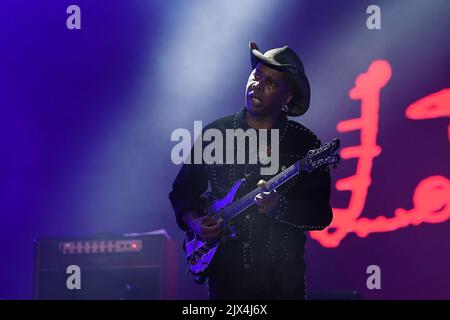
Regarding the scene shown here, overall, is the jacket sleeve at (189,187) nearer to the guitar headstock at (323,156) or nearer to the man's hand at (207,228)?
the man's hand at (207,228)

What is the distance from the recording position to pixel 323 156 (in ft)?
10.0

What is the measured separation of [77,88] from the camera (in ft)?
20.1

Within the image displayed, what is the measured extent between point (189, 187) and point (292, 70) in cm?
81

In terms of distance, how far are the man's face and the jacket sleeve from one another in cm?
43

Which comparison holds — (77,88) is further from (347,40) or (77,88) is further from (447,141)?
(447,141)

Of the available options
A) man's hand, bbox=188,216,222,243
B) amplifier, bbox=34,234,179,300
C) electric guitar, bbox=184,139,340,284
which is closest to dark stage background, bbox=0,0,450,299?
amplifier, bbox=34,234,179,300

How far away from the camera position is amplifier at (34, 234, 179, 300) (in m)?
4.93

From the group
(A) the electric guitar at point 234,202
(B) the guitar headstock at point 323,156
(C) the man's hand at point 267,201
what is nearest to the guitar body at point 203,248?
(A) the electric guitar at point 234,202

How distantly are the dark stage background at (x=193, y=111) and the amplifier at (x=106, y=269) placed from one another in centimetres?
95

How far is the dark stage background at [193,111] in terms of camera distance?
5691 mm

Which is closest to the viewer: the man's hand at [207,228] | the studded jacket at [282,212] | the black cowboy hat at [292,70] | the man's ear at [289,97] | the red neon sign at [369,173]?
the studded jacket at [282,212]

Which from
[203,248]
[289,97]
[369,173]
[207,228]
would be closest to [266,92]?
[289,97]
